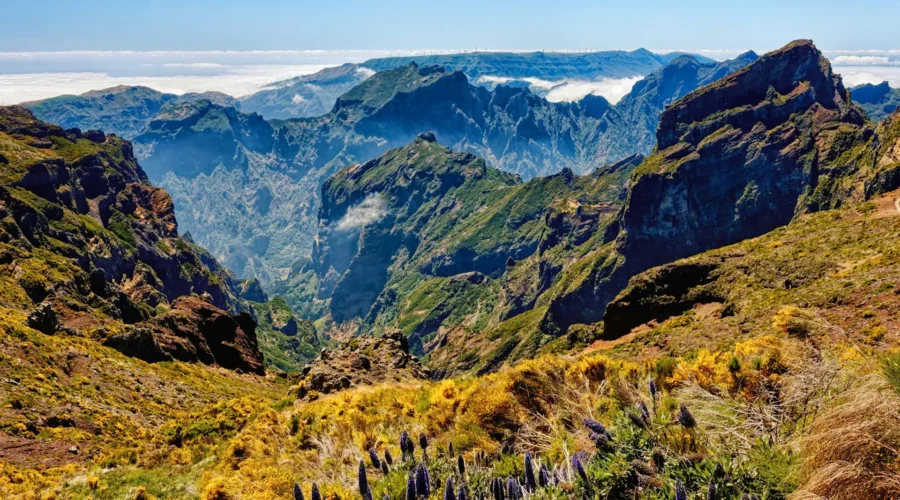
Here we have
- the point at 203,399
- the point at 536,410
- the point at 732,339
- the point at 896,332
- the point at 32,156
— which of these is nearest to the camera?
the point at 536,410

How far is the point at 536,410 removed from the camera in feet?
52.6

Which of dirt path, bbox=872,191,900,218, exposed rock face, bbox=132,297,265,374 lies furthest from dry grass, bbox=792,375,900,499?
dirt path, bbox=872,191,900,218

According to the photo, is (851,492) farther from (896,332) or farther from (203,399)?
(203,399)

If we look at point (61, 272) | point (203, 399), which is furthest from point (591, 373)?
point (61, 272)

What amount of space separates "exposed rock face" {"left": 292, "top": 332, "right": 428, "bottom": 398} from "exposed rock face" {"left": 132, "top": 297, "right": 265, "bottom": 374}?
21.9 metres

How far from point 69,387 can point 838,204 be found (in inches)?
6529

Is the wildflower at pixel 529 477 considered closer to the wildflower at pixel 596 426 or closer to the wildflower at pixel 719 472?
the wildflower at pixel 596 426

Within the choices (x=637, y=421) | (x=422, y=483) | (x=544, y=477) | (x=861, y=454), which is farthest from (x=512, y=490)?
(x=861, y=454)

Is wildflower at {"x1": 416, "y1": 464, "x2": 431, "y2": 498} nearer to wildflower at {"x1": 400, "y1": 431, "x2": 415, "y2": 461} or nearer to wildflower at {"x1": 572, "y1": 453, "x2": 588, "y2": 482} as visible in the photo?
wildflower at {"x1": 400, "y1": 431, "x2": 415, "y2": 461}

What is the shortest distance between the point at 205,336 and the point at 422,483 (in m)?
63.0

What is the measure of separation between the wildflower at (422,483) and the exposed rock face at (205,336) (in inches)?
2009

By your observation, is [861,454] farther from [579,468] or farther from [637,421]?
[579,468]

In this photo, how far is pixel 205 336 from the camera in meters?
64.7

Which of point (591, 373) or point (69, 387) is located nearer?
point (591, 373)
